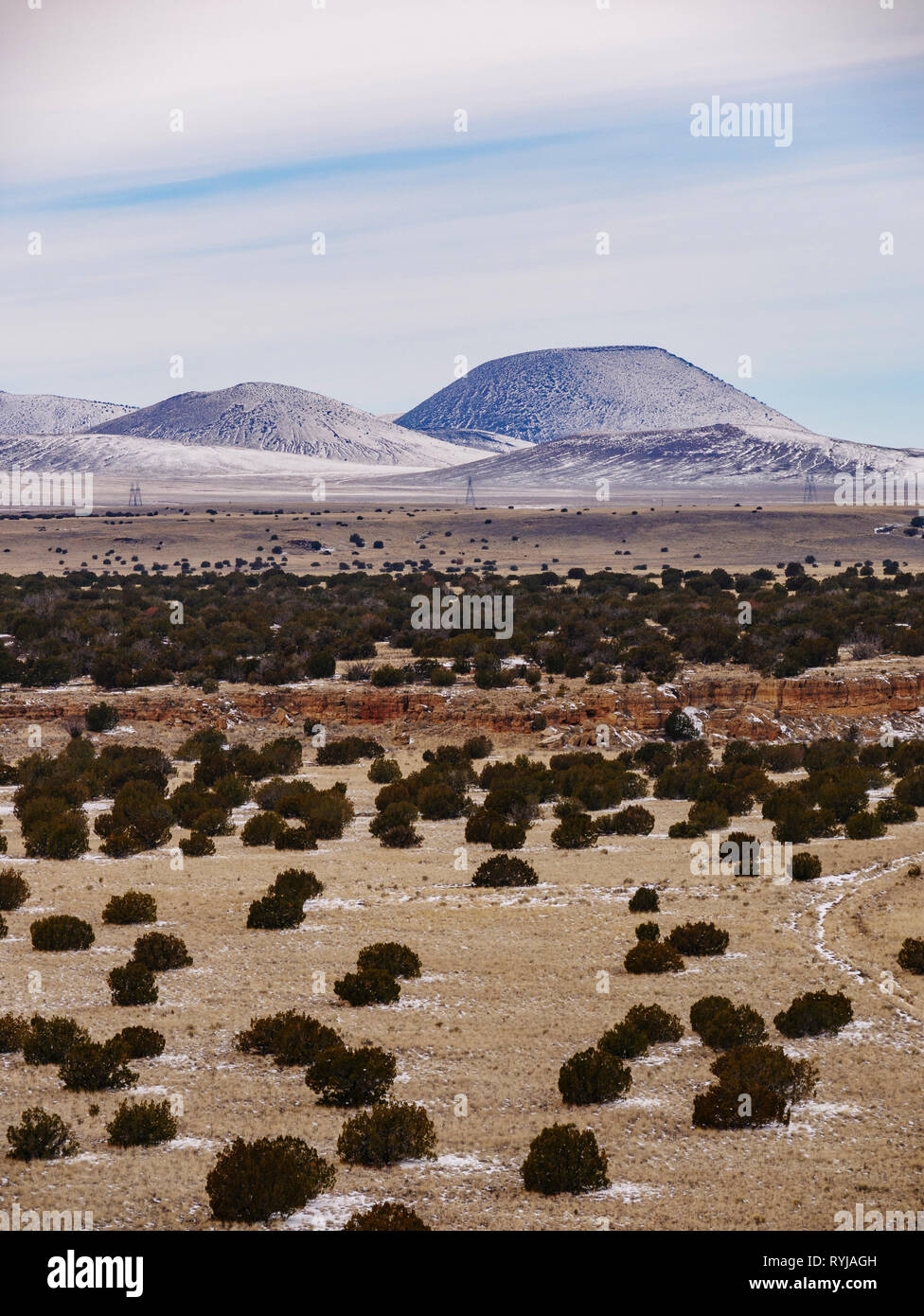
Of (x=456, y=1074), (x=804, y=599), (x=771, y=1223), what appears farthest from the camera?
(x=804, y=599)

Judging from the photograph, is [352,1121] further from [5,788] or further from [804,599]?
[804,599]

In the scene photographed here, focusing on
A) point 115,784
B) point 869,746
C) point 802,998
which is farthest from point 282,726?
point 802,998

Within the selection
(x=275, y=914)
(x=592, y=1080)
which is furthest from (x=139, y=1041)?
(x=275, y=914)

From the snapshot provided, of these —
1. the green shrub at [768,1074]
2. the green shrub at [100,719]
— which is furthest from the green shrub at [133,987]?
the green shrub at [100,719]

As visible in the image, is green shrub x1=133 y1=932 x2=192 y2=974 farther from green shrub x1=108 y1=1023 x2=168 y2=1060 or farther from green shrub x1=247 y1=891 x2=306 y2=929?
green shrub x1=108 y1=1023 x2=168 y2=1060

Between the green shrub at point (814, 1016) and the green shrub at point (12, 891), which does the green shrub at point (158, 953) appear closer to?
the green shrub at point (12, 891)

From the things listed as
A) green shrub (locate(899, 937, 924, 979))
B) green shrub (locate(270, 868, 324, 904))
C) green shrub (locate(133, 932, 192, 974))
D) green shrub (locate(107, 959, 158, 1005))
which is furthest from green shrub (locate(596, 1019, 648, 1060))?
green shrub (locate(270, 868, 324, 904))

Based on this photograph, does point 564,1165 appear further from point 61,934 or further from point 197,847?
point 197,847
